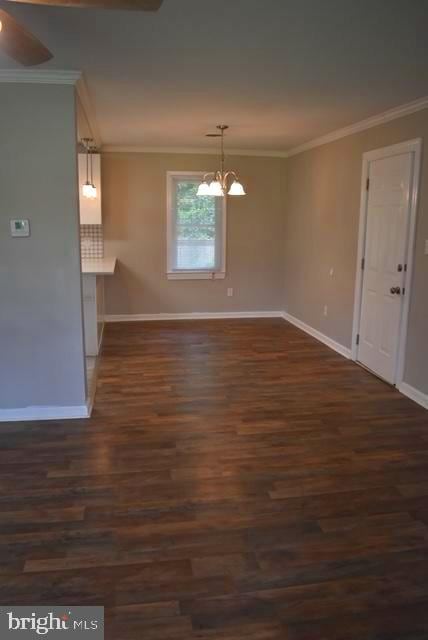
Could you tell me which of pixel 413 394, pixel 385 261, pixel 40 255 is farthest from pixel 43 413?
pixel 385 261

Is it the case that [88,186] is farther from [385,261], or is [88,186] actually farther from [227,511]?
[227,511]

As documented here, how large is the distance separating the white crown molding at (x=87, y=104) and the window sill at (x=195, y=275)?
218 centimetres

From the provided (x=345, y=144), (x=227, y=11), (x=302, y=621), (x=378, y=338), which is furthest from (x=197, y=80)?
(x=302, y=621)

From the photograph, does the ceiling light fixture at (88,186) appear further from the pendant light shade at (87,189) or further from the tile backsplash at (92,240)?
the tile backsplash at (92,240)

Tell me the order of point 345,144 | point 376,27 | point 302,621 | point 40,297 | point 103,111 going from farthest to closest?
point 345,144, point 103,111, point 40,297, point 376,27, point 302,621

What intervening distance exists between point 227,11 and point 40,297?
2.24m

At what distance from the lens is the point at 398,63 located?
3.02 m

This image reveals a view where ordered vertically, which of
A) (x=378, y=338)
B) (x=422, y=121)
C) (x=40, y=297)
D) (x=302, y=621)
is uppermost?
(x=422, y=121)

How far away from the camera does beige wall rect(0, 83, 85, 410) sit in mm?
3365

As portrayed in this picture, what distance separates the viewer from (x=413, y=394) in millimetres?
4207

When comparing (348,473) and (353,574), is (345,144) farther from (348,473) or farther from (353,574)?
(353,574)

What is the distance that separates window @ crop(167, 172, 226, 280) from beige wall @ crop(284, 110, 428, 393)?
3.37 feet

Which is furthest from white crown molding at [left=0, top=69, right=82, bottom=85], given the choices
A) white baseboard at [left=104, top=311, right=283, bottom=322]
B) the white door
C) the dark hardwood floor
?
white baseboard at [left=104, top=311, right=283, bottom=322]

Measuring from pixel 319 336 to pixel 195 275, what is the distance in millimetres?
2084
